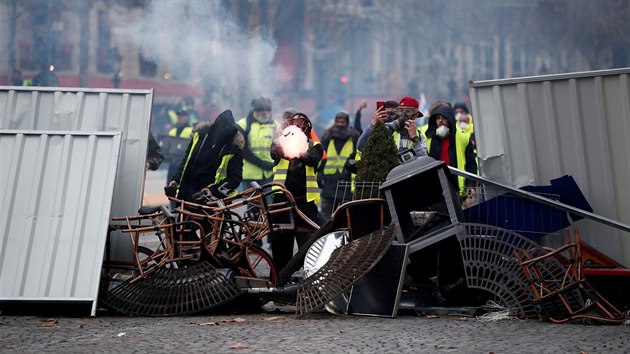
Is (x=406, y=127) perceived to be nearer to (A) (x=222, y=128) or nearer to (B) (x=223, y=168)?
(A) (x=222, y=128)

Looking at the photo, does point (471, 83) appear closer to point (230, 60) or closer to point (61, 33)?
point (230, 60)

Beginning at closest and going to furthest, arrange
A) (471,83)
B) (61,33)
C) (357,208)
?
1. (357,208)
2. (471,83)
3. (61,33)

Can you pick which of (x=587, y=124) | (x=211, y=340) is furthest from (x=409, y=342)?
(x=587, y=124)

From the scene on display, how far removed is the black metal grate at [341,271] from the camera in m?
9.62

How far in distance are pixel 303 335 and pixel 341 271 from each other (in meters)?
0.96

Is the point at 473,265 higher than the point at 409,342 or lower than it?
higher

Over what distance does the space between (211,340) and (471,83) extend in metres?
3.87

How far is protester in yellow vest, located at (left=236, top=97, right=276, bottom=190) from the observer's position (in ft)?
59.8

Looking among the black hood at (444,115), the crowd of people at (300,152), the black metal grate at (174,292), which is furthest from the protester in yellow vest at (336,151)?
the black metal grate at (174,292)

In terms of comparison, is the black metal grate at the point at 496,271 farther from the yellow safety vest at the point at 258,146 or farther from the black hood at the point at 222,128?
the yellow safety vest at the point at 258,146

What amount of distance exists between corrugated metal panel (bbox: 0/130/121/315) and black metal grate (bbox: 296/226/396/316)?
65.3 inches

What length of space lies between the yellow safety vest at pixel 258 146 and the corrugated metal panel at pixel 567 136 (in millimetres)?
7008

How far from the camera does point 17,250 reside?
34.6 ft

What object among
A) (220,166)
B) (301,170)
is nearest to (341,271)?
(301,170)
